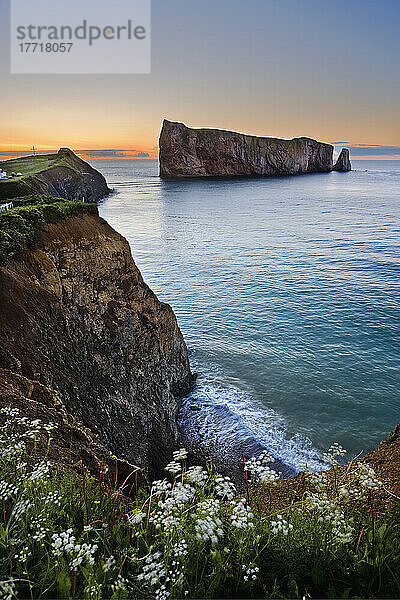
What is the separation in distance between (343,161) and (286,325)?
18555 centimetres

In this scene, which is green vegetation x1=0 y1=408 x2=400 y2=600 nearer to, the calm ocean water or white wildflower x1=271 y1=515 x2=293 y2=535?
white wildflower x1=271 y1=515 x2=293 y2=535

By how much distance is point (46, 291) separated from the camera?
9461 mm

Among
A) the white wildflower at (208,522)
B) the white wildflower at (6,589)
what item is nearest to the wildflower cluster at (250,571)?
the white wildflower at (208,522)

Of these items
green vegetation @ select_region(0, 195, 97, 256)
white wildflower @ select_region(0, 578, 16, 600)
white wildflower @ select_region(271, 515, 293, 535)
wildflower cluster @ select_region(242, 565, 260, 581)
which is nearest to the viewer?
white wildflower @ select_region(0, 578, 16, 600)

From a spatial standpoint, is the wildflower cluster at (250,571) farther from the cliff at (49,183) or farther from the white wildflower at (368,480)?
the cliff at (49,183)

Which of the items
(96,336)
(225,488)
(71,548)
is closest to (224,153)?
(96,336)

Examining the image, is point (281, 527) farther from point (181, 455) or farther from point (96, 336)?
point (96, 336)

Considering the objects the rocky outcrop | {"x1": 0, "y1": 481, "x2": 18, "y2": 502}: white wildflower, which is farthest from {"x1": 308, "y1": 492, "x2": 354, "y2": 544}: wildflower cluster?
the rocky outcrop

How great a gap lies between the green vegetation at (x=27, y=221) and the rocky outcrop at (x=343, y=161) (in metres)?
194

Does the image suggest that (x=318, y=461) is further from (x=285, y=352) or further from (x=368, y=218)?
(x=368, y=218)

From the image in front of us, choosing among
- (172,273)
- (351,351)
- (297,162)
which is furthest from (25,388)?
(297,162)

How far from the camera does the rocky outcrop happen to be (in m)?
180

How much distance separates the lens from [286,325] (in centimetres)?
2111

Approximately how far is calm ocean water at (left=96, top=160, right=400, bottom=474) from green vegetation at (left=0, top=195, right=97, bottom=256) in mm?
8239
